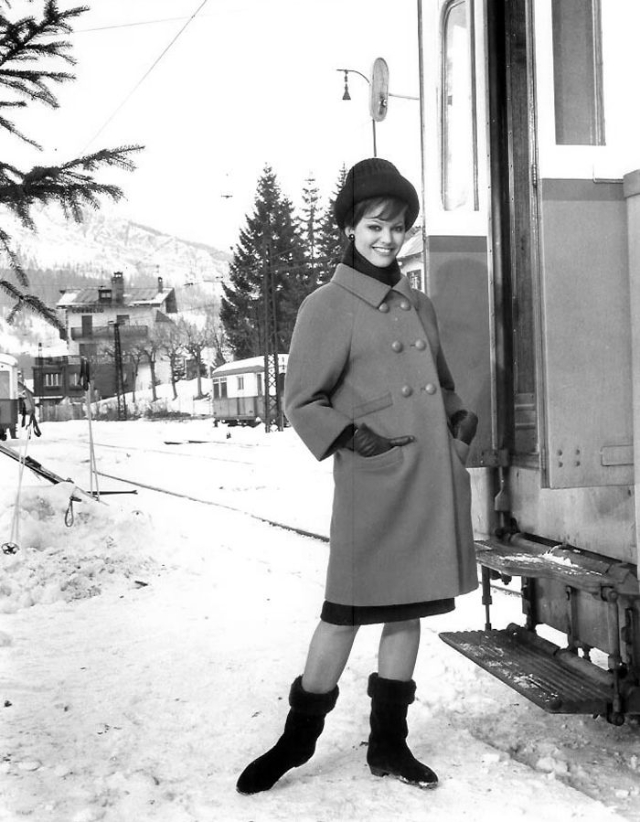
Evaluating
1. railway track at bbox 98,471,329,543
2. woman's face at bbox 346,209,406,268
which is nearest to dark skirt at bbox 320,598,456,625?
woman's face at bbox 346,209,406,268

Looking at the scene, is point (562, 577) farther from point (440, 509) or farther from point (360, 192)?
point (360, 192)

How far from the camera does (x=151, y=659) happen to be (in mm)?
4328

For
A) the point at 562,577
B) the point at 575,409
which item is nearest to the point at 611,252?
the point at 575,409

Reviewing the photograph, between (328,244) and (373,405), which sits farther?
(328,244)

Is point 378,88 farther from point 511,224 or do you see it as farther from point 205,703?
point 205,703

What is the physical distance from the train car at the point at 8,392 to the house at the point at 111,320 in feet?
1.27

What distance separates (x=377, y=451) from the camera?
106 inches

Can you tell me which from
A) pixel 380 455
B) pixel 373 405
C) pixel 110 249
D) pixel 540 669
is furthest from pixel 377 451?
pixel 110 249

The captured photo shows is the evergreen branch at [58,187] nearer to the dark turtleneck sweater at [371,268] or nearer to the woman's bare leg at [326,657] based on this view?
the dark turtleneck sweater at [371,268]

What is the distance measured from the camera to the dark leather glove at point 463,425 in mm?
2855

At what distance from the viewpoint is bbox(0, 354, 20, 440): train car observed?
5.14 metres

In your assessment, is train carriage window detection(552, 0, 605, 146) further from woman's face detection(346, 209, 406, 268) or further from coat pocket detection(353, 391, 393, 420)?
coat pocket detection(353, 391, 393, 420)

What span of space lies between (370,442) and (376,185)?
0.73 metres

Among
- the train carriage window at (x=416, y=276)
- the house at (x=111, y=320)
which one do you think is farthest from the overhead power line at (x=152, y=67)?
the train carriage window at (x=416, y=276)
